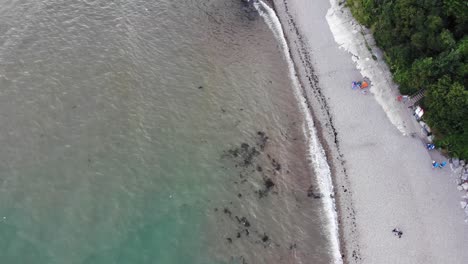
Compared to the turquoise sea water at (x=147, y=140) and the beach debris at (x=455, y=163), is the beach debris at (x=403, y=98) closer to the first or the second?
the beach debris at (x=455, y=163)

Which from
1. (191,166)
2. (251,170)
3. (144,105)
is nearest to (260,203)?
(251,170)

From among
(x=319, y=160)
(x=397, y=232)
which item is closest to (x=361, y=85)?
(x=319, y=160)

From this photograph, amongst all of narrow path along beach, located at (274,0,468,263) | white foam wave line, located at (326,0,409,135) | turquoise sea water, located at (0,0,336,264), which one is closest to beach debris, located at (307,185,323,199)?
turquoise sea water, located at (0,0,336,264)

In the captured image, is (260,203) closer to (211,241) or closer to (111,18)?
(211,241)

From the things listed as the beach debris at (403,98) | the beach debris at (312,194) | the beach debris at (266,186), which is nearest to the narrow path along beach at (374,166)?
the beach debris at (403,98)

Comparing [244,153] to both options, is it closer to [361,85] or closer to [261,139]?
[261,139]
